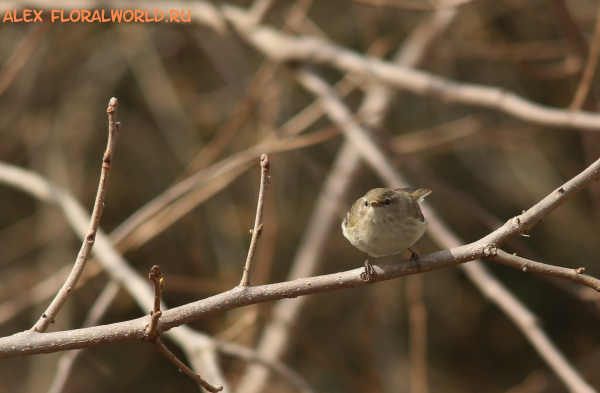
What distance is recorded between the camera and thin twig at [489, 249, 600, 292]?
1.59 m

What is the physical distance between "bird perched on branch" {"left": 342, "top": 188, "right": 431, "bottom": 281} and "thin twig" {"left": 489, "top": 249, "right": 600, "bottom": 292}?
84 cm

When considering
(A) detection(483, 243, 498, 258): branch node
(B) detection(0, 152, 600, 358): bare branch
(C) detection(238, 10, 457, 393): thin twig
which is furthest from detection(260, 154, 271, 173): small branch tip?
(C) detection(238, 10, 457, 393): thin twig

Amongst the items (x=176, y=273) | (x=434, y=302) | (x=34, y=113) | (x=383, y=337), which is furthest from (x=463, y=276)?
(x=34, y=113)

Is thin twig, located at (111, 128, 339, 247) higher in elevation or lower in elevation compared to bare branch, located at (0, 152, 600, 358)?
higher

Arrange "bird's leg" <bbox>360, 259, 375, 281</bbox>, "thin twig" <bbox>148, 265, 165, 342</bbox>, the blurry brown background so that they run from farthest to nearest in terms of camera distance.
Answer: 1. the blurry brown background
2. "bird's leg" <bbox>360, 259, 375, 281</bbox>
3. "thin twig" <bbox>148, 265, 165, 342</bbox>

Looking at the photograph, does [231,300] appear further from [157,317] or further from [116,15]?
[116,15]

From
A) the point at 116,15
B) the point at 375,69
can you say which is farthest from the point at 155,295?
the point at 116,15

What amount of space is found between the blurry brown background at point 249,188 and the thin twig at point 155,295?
14.6 ft

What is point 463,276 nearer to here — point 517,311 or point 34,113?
point 517,311

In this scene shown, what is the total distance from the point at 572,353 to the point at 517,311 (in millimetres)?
5132

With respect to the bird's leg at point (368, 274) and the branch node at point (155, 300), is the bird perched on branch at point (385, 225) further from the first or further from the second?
the branch node at point (155, 300)

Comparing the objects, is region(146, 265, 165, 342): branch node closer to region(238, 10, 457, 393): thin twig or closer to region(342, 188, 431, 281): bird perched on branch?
region(342, 188, 431, 281): bird perched on branch

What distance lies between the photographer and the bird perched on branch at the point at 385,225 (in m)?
2.60

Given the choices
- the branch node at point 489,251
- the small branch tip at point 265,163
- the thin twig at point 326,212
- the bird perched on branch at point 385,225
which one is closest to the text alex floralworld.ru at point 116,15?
the thin twig at point 326,212
